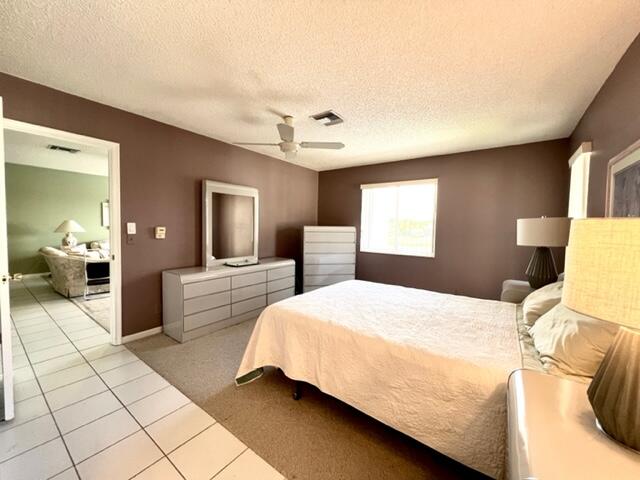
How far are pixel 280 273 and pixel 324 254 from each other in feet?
2.96

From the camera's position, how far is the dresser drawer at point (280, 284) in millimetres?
3791

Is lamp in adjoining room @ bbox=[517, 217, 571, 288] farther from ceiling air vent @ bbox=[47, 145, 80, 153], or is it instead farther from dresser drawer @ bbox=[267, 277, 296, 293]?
ceiling air vent @ bbox=[47, 145, 80, 153]

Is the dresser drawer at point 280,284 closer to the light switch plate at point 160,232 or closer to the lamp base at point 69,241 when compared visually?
the light switch plate at point 160,232

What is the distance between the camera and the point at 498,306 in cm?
221

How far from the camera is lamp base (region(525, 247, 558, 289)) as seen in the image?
2.39 metres

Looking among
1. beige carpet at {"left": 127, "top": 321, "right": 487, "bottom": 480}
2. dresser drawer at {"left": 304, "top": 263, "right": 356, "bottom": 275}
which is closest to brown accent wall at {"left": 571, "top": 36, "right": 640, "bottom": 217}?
beige carpet at {"left": 127, "top": 321, "right": 487, "bottom": 480}

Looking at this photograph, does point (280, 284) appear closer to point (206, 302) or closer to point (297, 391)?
point (206, 302)

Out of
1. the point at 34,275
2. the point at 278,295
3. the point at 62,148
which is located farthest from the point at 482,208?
the point at 34,275

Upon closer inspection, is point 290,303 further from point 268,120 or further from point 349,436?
point 268,120

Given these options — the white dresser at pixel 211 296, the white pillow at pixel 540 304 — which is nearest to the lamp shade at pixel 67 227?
the white dresser at pixel 211 296

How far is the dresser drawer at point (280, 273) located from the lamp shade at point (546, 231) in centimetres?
294

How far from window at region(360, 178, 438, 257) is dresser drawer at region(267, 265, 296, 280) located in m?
1.42

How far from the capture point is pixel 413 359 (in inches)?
55.9

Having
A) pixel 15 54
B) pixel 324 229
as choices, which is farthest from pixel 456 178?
pixel 15 54
